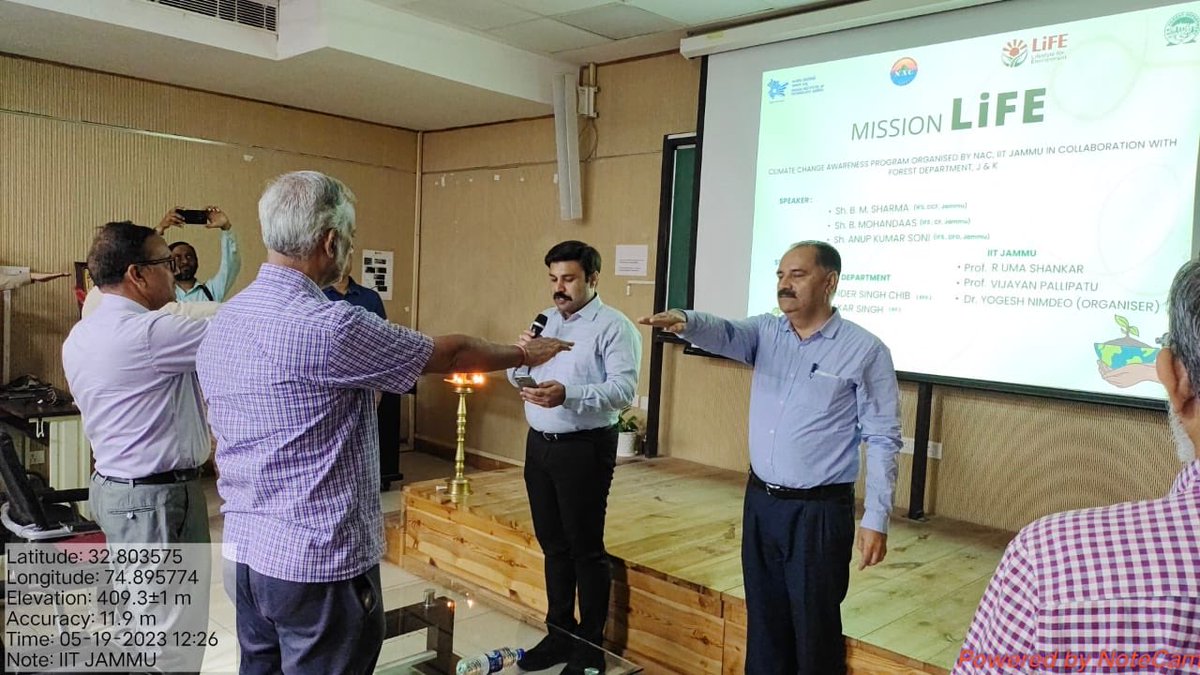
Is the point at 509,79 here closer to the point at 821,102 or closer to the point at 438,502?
the point at 821,102

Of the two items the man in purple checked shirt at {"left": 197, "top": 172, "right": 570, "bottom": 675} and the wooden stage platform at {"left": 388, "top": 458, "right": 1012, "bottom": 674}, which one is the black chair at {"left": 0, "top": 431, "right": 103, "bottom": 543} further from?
the wooden stage platform at {"left": 388, "top": 458, "right": 1012, "bottom": 674}

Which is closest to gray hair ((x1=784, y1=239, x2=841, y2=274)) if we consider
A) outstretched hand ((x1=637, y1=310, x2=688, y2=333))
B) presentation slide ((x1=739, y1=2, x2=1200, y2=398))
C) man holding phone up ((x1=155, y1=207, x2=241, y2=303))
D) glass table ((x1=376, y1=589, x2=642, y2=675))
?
outstretched hand ((x1=637, y1=310, x2=688, y2=333))

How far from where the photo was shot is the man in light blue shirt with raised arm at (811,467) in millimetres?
2160

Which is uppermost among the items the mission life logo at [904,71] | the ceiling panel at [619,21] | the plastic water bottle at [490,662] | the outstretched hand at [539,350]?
the ceiling panel at [619,21]

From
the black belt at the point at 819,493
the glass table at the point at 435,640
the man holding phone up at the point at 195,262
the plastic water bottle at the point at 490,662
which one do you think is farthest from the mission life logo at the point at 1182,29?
the man holding phone up at the point at 195,262

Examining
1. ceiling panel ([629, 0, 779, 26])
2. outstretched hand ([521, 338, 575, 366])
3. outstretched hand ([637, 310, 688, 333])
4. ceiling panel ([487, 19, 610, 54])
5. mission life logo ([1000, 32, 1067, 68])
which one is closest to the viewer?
outstretched hand ([521, 338, 575, 366])

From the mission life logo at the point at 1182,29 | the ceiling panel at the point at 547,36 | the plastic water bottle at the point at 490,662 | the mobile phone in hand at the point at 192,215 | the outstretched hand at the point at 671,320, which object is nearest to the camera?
the outstretched hand at the point at 671,320

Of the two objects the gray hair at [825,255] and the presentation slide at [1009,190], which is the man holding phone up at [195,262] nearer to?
the gray hair at [825,255]

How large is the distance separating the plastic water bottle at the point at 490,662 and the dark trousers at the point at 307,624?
0.87 meters

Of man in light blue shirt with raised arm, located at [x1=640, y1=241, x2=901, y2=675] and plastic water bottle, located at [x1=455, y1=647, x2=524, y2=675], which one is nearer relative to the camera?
man in light blue shirt with raised arm, located at [x1=640, y1=241, x2=901, y2=675]

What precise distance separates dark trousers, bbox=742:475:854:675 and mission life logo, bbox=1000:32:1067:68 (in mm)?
2205

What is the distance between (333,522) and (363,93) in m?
4.15

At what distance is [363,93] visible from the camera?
511 cm

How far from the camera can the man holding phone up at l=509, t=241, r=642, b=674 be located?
8.85 ft
